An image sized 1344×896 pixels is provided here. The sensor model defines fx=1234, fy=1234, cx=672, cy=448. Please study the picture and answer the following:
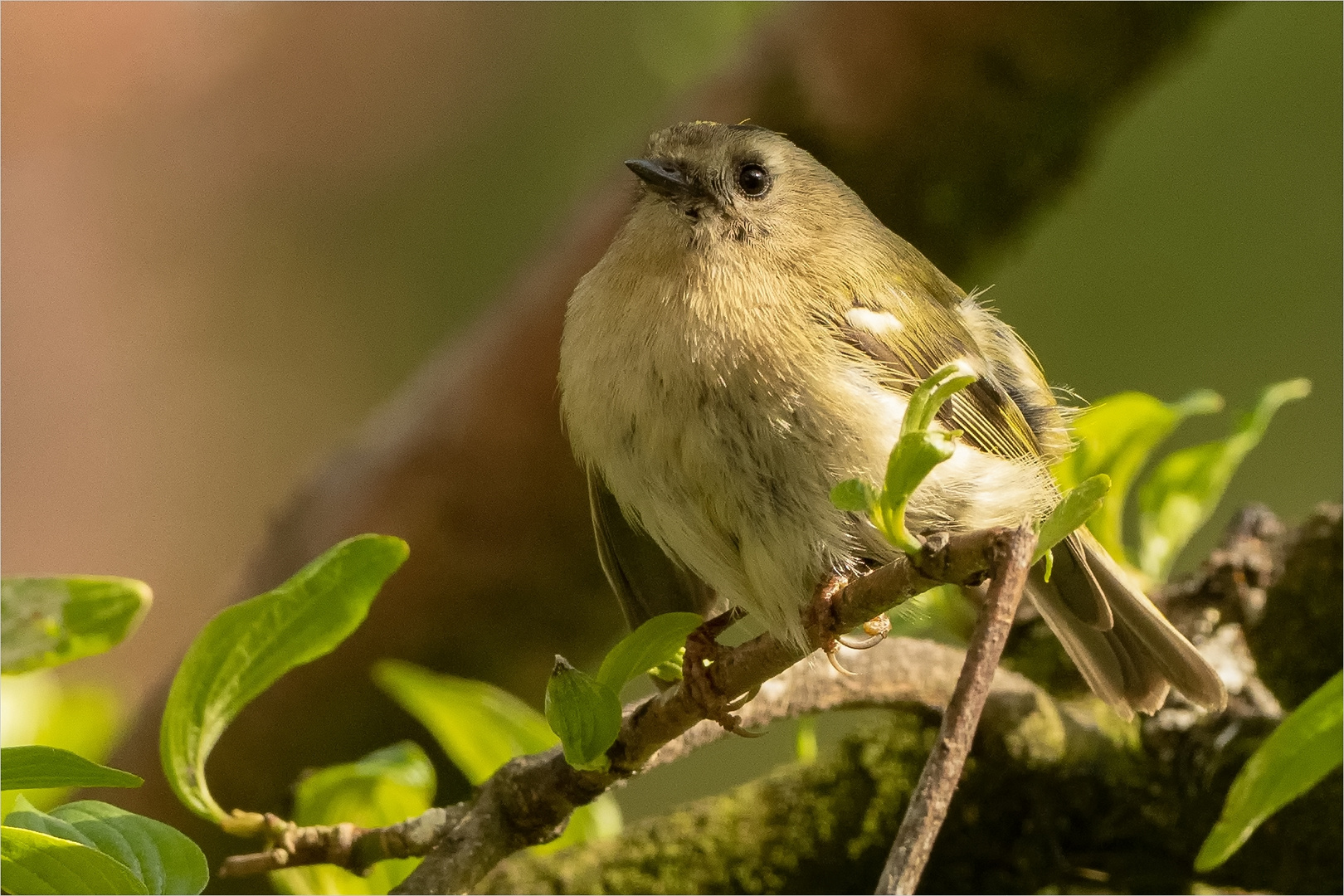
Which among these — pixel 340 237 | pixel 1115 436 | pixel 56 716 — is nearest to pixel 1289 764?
pixel 1115 436

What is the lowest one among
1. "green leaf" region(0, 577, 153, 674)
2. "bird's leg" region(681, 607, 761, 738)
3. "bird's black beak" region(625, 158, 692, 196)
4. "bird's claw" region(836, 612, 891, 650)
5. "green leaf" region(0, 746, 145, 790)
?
"green leaf" region(0, 746, 145, 790)

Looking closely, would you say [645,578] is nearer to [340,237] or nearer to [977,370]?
[977,370]

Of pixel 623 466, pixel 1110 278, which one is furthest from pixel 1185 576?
pixel 1110 278

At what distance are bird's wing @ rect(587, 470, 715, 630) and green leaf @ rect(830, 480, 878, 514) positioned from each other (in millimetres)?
736

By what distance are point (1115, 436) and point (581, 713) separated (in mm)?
897

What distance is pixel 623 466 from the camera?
1.27 meters

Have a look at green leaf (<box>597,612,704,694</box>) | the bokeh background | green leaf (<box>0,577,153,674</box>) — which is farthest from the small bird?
the bokeh background

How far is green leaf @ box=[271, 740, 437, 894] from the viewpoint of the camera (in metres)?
1.28

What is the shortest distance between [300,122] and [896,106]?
2349mm

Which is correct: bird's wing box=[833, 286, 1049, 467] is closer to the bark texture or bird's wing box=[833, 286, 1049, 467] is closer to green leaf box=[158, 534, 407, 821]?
the bark texture

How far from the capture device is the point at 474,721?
4.63 feet

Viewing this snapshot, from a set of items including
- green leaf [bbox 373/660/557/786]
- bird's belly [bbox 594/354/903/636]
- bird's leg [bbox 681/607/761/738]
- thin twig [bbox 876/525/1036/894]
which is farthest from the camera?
green leaf [bbox 373/660/557/786]

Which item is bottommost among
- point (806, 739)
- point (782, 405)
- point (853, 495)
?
point (806, 739)

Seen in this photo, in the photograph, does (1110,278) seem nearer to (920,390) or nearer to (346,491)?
(346,491)
